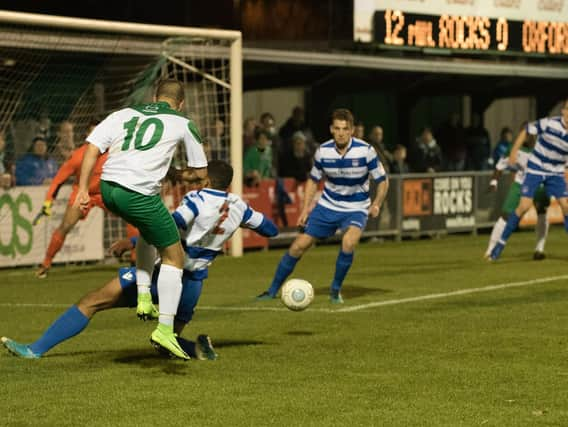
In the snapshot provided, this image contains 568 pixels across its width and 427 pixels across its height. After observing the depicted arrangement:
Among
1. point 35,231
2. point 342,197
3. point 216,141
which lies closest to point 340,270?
point 342,197

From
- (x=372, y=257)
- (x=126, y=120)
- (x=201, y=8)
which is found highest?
(x=201, y=8)

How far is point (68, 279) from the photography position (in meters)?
16.7

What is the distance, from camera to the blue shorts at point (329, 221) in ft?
45.3

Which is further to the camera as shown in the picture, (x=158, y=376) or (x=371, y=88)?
(x=371, y=88)

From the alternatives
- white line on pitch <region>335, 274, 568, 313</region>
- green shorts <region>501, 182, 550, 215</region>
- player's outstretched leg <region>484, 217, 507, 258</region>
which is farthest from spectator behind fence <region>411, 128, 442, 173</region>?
white line on pitch <region>335, 274, 568, 313</region>

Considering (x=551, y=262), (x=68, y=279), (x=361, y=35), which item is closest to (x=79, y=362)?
(x=68, y=279)

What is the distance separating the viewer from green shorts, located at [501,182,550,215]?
19033mm

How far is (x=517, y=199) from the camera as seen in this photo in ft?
62.5

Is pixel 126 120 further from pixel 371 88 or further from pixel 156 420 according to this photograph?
pixel 371 88

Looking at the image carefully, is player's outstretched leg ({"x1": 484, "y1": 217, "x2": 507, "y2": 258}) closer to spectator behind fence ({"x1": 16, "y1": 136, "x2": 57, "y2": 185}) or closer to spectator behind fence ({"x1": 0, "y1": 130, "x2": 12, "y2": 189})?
spectator behind fence ({"x1": 16, "y1": 136, "x2": 57, "y2": 185})

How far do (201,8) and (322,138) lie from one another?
369 cm

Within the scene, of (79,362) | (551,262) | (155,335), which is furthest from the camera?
(551,262)

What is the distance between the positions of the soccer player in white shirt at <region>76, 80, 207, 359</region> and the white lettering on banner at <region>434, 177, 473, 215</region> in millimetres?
15037

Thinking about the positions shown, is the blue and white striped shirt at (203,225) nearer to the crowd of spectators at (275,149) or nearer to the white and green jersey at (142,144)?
the white and green jersey at (142,144)
